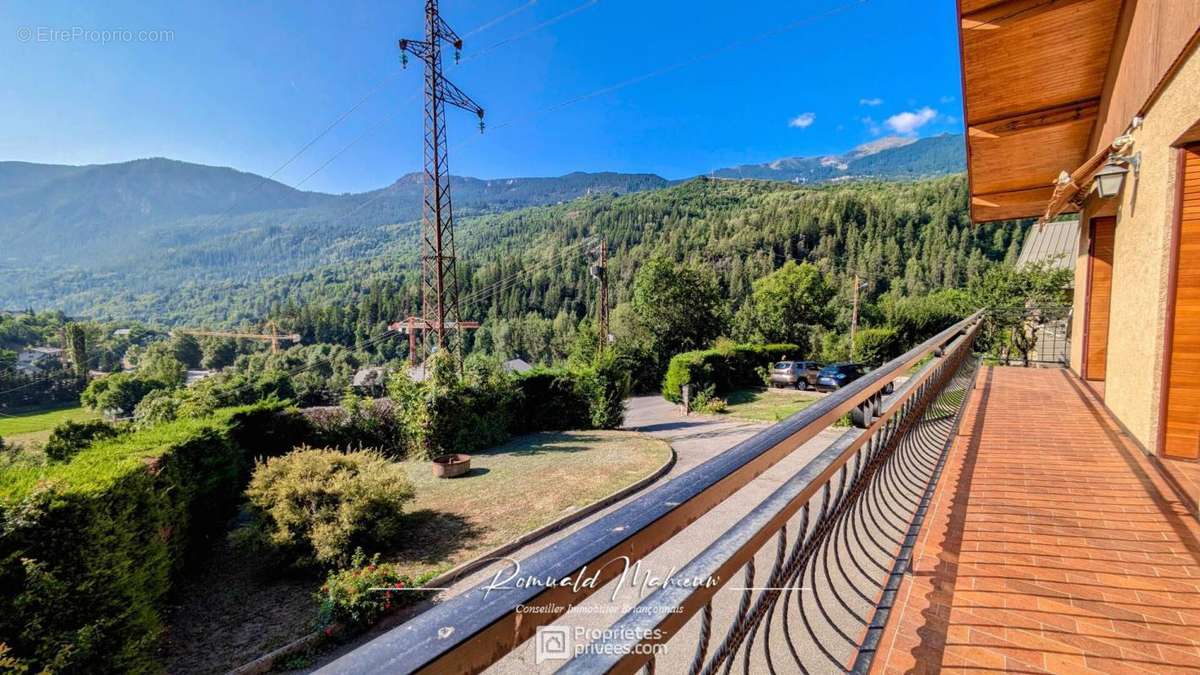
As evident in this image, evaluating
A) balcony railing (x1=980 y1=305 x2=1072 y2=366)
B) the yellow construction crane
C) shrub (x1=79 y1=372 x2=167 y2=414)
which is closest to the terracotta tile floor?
balcony railing (x1=980 y1=305 x2=1072 y2=366)

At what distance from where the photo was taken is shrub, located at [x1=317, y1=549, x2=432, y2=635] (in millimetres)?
5156

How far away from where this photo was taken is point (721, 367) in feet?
78.1

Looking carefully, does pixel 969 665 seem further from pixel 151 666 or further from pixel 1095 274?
pixel 1095 274

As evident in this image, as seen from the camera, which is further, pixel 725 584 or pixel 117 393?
pixel 117 393

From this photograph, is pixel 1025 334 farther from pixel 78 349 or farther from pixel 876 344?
pixel 78 349

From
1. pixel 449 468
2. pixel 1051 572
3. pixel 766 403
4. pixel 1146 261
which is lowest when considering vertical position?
pixel 766 403

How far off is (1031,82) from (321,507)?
10.4 meters

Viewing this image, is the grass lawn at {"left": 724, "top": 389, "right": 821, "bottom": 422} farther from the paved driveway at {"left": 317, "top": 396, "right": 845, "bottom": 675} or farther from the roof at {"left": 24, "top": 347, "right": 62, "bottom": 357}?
the roof at {"left": 24, "top": 347, "right": 62, "bottom": 357}

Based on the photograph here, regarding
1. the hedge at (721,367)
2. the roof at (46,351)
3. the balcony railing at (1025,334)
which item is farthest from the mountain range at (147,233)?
the balcony railing at (1025,334)

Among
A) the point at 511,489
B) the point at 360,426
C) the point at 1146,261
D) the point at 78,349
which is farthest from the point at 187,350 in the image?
the point at 1146,261

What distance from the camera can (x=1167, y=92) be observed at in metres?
3.57

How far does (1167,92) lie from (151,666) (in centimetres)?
963

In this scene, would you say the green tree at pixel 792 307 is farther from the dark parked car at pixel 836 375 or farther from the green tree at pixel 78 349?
the green tree at pixel 78 349

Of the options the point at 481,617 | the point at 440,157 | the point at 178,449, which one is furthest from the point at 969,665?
the point at 440,157
